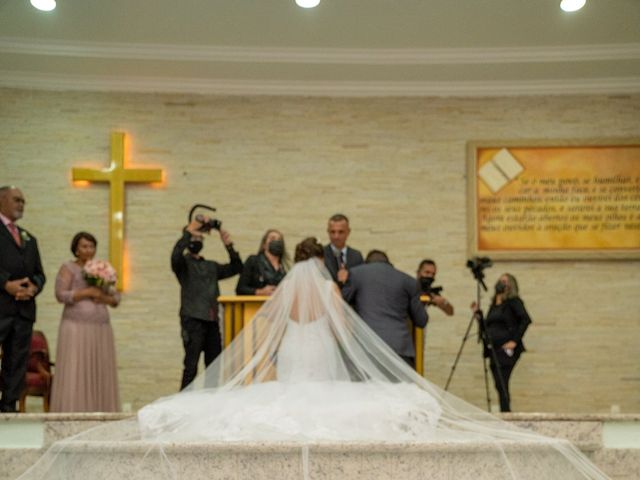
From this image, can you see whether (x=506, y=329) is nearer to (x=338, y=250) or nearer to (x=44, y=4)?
(x=338, y=250)

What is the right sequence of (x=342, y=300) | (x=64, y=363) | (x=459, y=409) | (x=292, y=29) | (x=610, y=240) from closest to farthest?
(x=459, y=409) < (x=342, y=300) < (x=64, y=363) < (x=292, y=29) < (x=610, y=240)

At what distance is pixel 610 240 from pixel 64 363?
634 centimetres

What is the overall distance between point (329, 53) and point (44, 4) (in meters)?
3.02

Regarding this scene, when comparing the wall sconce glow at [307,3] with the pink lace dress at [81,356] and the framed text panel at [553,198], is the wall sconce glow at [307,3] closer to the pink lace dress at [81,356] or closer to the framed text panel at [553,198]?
the framed text panel at [553,198]

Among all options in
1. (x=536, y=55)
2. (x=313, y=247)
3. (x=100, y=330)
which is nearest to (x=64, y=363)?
(x=100, y=330)

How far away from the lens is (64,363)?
7930 millimetres

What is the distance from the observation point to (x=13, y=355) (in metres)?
7.40

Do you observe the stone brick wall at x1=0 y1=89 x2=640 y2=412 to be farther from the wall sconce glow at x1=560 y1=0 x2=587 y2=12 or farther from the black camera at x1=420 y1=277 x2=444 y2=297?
the wall sconce glow at x1=560 y1=0 x2=587 y2=12

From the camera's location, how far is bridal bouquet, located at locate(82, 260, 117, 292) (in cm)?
808

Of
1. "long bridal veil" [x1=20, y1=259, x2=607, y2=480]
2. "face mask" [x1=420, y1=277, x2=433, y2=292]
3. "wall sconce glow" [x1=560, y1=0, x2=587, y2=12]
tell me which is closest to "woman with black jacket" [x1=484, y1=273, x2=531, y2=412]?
"face mask" [x1=420, y1=277, x2=433, y2=292]

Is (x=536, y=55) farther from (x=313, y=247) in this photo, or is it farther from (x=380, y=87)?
(x=313, y=247)

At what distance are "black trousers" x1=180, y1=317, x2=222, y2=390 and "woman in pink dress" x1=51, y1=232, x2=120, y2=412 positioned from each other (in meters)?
0.63

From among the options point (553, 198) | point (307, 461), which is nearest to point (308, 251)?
point (307, 461)

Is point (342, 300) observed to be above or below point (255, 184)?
below
